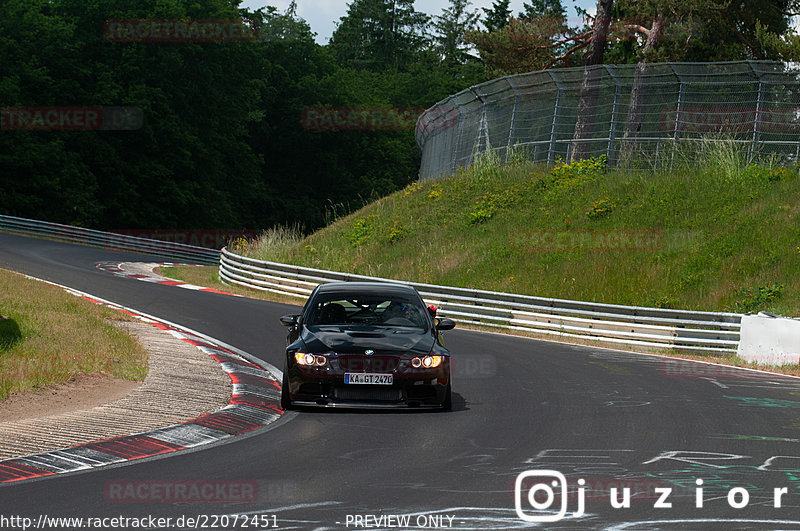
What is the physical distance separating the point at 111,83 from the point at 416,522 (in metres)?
58.0

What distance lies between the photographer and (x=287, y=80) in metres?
79.6

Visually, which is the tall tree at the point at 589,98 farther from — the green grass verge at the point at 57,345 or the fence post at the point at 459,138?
the green grass verge at the point at 57,345

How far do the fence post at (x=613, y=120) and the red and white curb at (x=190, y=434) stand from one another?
777 inches

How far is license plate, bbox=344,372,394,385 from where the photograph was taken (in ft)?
34.1

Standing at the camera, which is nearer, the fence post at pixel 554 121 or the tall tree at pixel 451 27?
the fence post at pixel 554 121

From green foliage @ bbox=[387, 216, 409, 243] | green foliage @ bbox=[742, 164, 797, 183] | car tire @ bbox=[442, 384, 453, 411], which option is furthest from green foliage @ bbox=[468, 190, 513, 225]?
car tire @ bbox=[442, 384, 453, 411]

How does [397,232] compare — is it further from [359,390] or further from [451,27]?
[451,27]

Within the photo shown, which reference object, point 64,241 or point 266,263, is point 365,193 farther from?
point 266,263

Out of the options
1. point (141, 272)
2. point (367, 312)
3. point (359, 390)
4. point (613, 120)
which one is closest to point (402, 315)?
point (367, 312)

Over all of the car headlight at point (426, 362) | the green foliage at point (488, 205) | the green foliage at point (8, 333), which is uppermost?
the green foliage at point (488, 205)

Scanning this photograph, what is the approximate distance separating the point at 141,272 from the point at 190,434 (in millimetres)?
26920

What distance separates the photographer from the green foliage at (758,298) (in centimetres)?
2252

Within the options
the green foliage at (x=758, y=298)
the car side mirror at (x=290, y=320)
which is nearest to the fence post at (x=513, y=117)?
the green foliage at (x=758, y=298)

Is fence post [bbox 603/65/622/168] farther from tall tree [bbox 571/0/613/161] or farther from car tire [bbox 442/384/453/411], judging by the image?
car tire [bbox 442/384/453/411]
